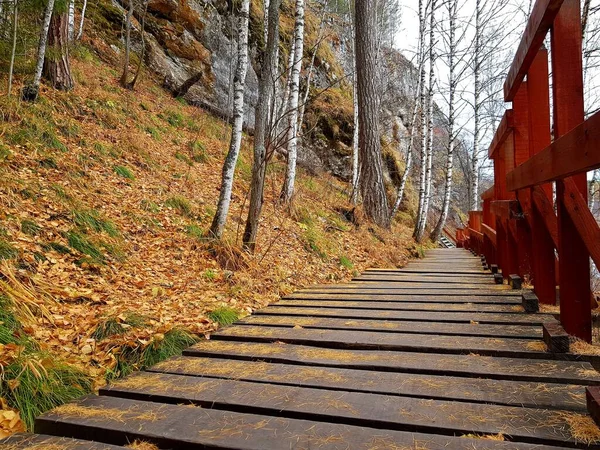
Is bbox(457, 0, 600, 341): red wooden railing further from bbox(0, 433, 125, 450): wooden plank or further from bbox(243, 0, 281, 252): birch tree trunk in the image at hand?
bbox(243, 0, 281, 252): birch tree trunk

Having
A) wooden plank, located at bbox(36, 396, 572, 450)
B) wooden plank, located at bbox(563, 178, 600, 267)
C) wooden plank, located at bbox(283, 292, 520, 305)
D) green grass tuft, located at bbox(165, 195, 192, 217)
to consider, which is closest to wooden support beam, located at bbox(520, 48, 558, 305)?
wooden plank, located at bbox(283, 292, 520, 305)

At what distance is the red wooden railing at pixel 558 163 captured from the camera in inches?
82.3

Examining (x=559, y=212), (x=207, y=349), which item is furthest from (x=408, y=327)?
(x=207, y=349)

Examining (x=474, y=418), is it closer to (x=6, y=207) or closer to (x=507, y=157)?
(x=507, y=157)

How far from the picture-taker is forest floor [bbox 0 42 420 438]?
2838mm

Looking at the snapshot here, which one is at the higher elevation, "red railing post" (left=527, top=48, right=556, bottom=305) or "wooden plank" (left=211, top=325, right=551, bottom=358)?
"red railing post" (left=527, top=48, right=556, bottom=305)

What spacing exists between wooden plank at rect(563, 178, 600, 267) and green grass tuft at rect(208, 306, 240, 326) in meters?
2.83

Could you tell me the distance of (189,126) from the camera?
11555 millimetres

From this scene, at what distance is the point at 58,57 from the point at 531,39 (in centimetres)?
919

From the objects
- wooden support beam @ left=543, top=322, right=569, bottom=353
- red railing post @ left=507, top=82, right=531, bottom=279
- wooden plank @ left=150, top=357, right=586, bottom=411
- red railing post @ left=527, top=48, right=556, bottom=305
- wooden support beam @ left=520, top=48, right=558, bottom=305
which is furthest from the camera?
red railing post @ left=507, top=82, right=531, bottom=279

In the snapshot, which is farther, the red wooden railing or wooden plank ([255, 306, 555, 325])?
wooden plank ([255, 306, 555, 325])

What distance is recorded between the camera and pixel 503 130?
489 cm

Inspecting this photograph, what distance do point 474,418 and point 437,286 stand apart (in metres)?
3.59

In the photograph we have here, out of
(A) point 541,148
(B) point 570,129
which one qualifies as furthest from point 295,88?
(B) point 570,129
